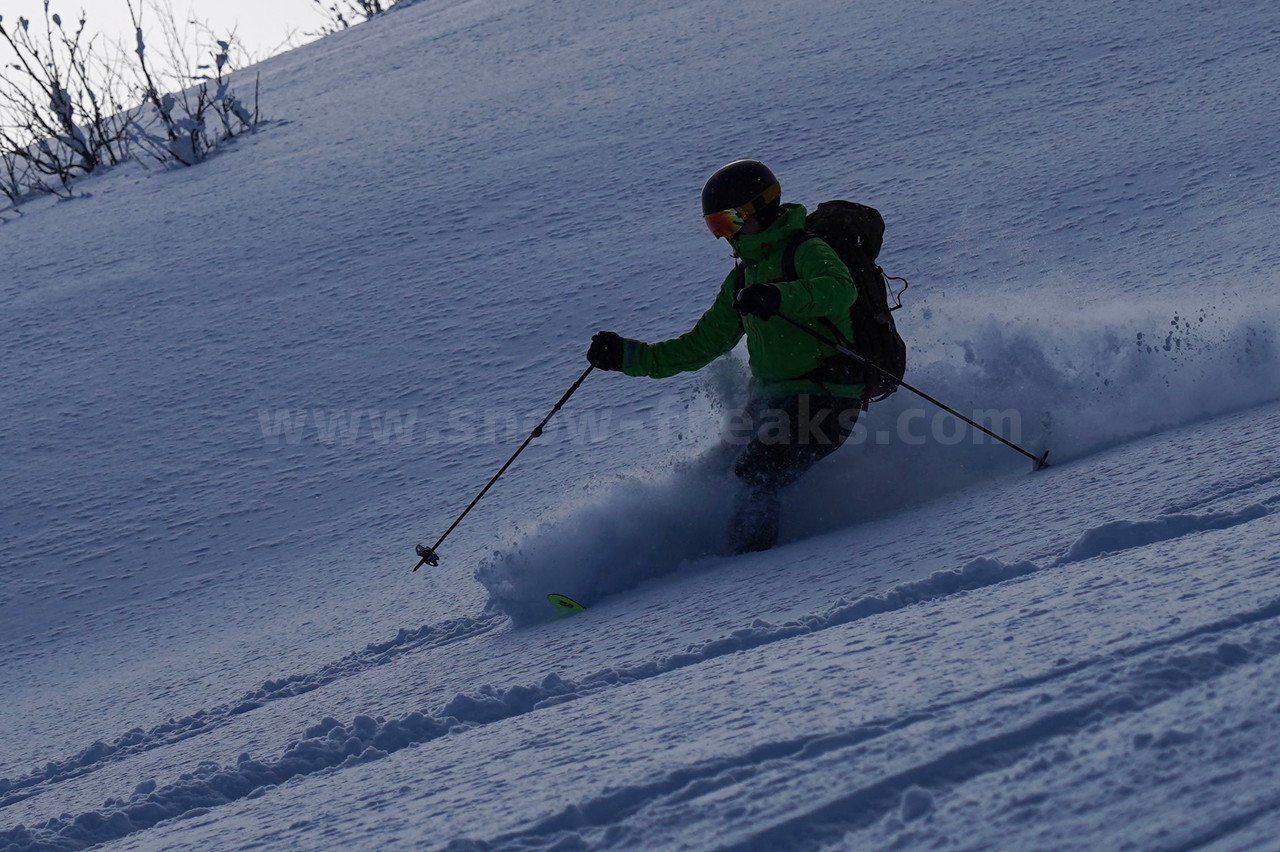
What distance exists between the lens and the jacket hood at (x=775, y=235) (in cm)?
445

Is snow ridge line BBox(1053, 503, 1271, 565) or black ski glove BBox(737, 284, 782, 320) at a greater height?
black ski glove BBox(737, 284, 782, 320)

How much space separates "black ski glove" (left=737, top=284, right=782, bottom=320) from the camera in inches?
162

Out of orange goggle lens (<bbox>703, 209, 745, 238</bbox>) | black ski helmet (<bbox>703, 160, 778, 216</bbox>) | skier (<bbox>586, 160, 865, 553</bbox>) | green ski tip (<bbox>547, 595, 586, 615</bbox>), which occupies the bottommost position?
green ski tip (<bbox>547, 595, 586, 615</bbox>)

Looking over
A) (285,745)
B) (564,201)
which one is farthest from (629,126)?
(285,745)

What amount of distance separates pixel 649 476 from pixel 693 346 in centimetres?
58

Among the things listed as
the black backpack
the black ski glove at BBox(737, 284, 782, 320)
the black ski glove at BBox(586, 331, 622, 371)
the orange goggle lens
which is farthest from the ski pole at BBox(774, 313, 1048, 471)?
the black ski glove at BBox(586, 331, 622, 371)

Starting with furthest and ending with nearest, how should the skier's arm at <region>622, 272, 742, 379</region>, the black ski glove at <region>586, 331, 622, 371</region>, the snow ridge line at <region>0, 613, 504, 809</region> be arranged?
the skier's arm at <region>622, 272, 742, 379</region> → the black ski glove at <region>586, 331, 622, 371</region> → the snow ridge line at <region>0, 613, 504, 809</region>

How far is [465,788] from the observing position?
7.98 ft

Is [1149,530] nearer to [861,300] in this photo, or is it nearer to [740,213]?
[861,300]

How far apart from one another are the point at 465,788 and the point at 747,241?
262 centimetres

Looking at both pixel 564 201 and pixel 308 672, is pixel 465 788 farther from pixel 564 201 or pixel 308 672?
pixel 564 201

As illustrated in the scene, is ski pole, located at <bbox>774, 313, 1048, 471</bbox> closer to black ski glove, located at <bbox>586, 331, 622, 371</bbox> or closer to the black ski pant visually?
the black ski pant

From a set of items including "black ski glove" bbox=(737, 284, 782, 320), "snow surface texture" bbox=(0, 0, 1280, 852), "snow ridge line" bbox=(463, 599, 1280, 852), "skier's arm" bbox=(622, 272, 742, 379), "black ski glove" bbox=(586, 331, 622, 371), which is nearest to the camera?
"snow ridge line" bbox=(463, 599, 1280, 852)

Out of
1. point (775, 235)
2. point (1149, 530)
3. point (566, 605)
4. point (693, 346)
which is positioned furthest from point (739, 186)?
point (1149, 530)
